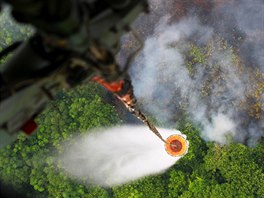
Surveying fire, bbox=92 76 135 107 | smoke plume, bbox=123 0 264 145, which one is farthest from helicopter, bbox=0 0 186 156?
smoke plume, bbox=123 0 264 145

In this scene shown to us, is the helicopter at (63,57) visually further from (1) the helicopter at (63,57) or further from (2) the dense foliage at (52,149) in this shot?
(2) the dense foliage at (52,149)

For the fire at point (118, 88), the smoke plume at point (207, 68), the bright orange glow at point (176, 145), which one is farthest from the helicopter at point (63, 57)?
the smoke plume at point (207, 68)

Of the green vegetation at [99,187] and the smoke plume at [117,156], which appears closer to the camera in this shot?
the green vegetation at [99,187]

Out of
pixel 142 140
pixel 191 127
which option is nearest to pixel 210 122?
pixel 191 127

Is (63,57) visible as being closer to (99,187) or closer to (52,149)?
(99,187)

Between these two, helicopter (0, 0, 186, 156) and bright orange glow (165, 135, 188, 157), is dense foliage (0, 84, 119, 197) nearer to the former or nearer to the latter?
bright orange glow (165, 135, 188, 157)

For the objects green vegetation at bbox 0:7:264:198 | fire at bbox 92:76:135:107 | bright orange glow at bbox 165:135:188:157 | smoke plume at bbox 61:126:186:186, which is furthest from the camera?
smoke plume at bbox 61:126:186:186
